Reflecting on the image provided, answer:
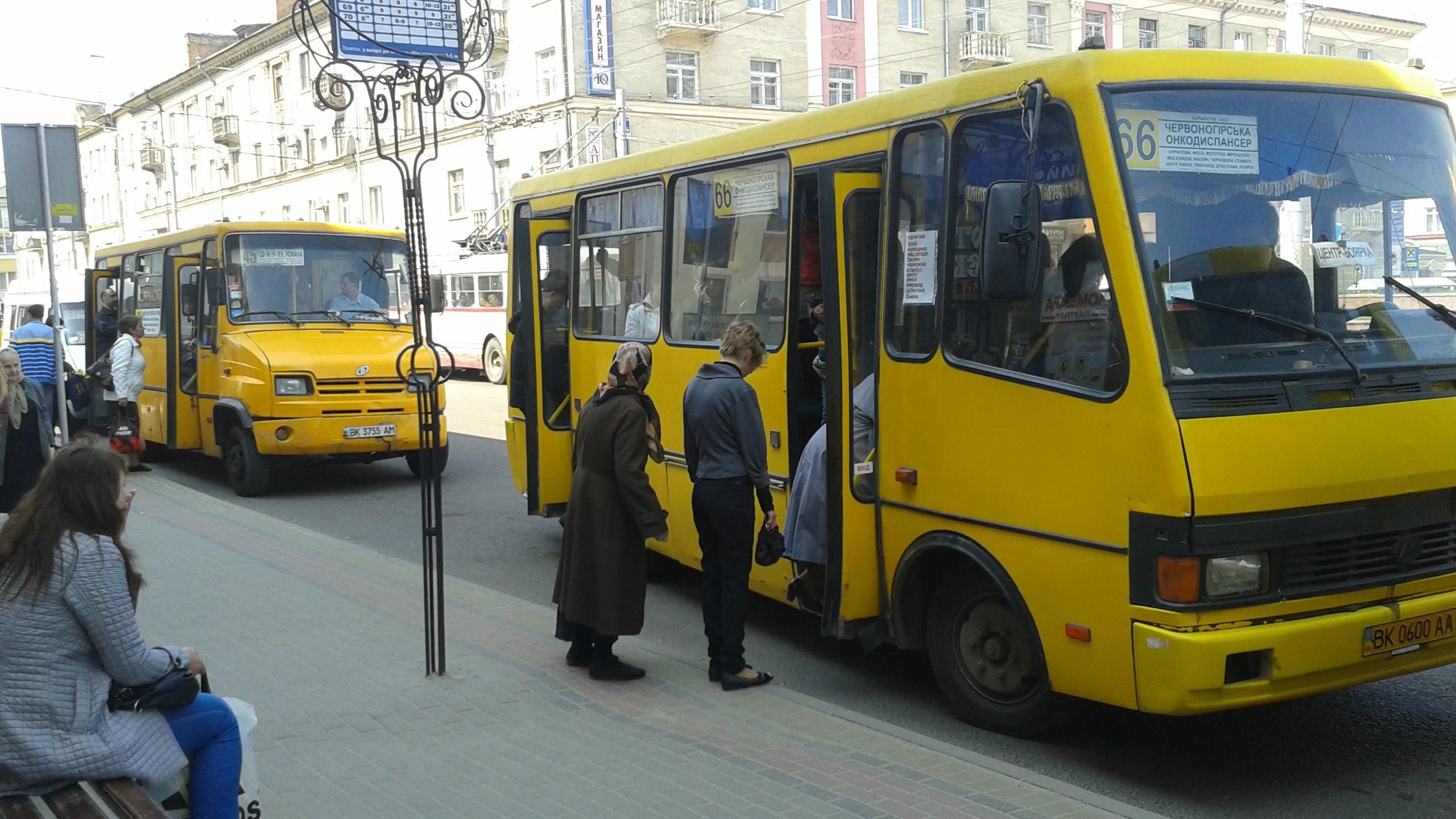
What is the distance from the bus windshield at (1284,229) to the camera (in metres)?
5.03

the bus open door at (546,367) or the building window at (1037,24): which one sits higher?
the building window at (1037,24)

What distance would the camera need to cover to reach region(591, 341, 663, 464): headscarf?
638cm

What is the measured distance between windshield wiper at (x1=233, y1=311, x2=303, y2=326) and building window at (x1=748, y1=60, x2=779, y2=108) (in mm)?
32984

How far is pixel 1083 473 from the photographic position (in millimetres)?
5078

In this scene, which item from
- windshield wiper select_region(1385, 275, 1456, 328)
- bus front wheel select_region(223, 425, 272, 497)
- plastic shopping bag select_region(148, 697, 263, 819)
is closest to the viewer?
plastic shopping bag select_region(148, 697, 263, 819)

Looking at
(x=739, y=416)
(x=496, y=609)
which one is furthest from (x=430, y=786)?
(x=496, y=609)

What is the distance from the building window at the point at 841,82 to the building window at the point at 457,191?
13.1 m

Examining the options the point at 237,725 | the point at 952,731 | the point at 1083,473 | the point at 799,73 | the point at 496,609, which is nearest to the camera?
the point at 237,725

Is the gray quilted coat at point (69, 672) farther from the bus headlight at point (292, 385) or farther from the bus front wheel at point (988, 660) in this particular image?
the bus headlight at point (292, 385)

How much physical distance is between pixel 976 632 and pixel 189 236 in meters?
11.5

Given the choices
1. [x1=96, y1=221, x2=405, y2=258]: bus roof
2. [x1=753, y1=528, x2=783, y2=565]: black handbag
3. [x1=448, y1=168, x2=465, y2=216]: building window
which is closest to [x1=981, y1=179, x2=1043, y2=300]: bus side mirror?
[x1=753, y1=528, x2=783, y2=565]: black handbag

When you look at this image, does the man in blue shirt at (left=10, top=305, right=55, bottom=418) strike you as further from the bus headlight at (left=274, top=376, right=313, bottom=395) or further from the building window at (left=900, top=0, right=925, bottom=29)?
the building window at (left=900, top=0, right=925, bottom=29)

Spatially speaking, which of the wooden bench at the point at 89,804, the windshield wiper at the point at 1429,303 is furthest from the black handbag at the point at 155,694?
the windshield wiper at the point at 1429,303

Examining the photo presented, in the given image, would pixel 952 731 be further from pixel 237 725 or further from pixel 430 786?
A: pixel 237 725
